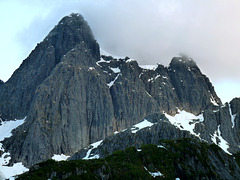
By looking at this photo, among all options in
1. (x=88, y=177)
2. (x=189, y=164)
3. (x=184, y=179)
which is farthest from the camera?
(x=189, y=164)

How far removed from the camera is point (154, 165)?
116 metres

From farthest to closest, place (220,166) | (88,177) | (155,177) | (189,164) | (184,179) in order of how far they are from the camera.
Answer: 1. (220,166)
2. (189,164)
3. (184,179)
4. (155,177)
5. (88,177)

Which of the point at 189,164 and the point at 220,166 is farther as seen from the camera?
the point at 220,166

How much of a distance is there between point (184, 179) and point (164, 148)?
18995 millimetres

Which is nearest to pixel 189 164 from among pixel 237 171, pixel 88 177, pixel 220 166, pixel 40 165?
pixel 220 166

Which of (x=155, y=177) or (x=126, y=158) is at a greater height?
(x=126, y=158)

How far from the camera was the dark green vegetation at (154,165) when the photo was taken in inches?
3386

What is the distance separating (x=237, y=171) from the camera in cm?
13625

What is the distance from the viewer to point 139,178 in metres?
98.9

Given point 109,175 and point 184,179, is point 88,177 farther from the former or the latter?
point 184,179

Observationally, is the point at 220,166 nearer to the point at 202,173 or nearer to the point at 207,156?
the point at 207,156

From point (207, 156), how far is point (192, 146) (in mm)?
7073

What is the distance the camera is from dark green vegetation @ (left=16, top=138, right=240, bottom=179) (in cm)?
8600

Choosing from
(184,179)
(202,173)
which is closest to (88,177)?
(184,179)
